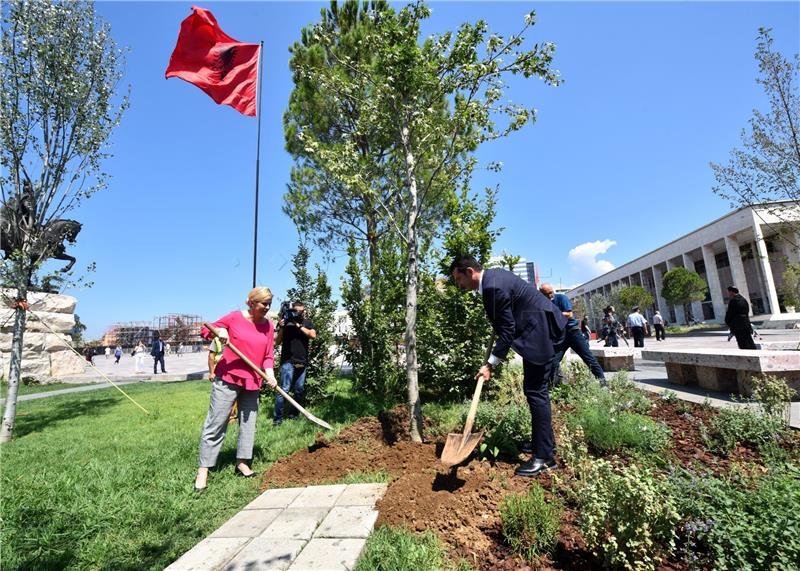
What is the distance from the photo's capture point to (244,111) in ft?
23.7

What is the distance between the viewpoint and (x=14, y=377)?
6676mm

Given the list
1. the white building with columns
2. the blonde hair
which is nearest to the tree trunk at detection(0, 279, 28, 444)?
the blonde hair

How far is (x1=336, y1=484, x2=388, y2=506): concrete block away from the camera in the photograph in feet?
9.98

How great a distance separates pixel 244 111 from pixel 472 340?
582 cm

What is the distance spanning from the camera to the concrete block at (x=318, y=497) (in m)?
3.12

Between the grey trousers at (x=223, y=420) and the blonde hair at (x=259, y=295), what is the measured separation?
2.90ft

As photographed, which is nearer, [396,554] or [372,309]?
[396,554]

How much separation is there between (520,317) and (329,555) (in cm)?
231

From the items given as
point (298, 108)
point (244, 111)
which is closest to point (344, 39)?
point (298, 108)

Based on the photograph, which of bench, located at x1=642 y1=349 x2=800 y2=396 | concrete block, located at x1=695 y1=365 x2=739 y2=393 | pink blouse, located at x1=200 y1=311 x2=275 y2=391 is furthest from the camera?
concrete block, located at x1=695 y1=365 x2=739 y2=393

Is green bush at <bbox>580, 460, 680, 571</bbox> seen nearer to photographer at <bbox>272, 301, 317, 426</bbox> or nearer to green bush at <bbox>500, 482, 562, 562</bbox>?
green bush at <bbox>500, 482, 562, 562</bbox>

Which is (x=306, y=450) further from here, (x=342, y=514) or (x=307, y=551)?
(x=307, y=551)

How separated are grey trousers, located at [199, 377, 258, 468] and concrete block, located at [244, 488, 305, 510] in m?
0.70

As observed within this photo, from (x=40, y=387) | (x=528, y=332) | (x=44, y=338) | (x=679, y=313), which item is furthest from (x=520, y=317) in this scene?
(x=679, y=313)
